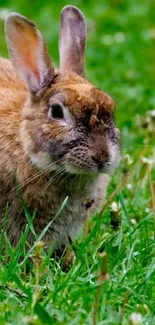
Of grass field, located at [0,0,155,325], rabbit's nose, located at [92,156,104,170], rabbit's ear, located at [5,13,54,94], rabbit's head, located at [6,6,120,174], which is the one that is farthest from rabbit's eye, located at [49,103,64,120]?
grass field, located at [0,0,155,325]

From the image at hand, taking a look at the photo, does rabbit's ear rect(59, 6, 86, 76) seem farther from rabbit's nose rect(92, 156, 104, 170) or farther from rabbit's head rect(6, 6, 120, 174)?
rabbit's nose rect(92, 156, 104, 170)

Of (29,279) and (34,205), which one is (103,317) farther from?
(34,205)

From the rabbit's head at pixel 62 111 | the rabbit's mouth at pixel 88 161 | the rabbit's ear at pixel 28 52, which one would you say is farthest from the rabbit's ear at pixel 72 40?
the rabbit's mouth at pixel 88 161

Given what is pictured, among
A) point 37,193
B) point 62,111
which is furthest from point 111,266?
point 62,111

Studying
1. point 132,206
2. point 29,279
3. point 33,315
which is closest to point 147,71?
point 132,206

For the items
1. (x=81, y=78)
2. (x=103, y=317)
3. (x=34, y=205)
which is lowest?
(x=103, y=317)

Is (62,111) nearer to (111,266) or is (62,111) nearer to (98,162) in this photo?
(98,162)
